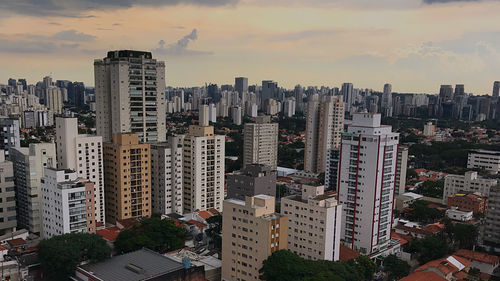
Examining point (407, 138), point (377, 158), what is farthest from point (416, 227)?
point (407, 138)

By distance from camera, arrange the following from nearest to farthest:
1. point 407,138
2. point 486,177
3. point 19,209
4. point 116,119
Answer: point 19,209, point 116,119, point 486,177, point 407,138

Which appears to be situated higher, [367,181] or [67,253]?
[367,181]

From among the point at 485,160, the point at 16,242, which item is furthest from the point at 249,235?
the point at 485,160

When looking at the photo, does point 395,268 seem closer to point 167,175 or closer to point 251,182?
point 251,182

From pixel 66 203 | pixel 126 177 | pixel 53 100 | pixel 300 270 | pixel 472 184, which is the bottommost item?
pixel 300 270

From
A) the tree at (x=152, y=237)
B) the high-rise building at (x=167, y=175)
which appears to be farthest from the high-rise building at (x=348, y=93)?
the tree at (x=152, y=237)

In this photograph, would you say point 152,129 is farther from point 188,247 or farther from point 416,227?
point 416,227

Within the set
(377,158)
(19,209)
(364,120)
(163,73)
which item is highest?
(163,73)
